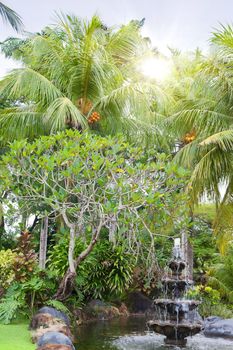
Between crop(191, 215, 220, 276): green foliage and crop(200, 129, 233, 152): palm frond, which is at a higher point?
crop(200, 129, 233, 152): palm frond

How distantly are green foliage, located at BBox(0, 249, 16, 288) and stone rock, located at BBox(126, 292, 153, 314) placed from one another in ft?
20.8

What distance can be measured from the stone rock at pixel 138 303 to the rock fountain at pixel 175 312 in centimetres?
520

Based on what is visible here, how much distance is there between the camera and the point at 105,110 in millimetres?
13305

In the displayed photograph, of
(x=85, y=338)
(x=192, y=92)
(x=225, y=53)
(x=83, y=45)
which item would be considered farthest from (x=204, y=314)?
(x=83, y=45)

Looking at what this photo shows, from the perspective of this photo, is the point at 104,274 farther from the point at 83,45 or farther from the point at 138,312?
the point at 83,45

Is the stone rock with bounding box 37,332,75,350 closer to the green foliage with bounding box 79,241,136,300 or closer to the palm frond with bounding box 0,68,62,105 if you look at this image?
the green foliage with bounding box 79,241,136,300

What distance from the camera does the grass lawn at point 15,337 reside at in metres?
6.65

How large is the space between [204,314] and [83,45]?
8.76 m

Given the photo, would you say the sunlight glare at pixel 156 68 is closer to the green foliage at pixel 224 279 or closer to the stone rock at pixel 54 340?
the green foliage at pixel 224 279

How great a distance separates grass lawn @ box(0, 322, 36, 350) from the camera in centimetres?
665

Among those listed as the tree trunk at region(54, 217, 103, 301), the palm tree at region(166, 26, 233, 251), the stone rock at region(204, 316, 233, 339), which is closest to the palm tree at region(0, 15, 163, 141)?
the palm tree at region(166, 26, 233, 251)

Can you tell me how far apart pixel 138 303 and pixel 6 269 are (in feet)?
22.1

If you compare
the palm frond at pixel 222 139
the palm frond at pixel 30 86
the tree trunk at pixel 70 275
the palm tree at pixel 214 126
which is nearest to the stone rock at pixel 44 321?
the tree trunk at pixel 70 275

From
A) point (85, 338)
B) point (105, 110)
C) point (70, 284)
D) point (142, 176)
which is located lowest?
point (85, 338)
